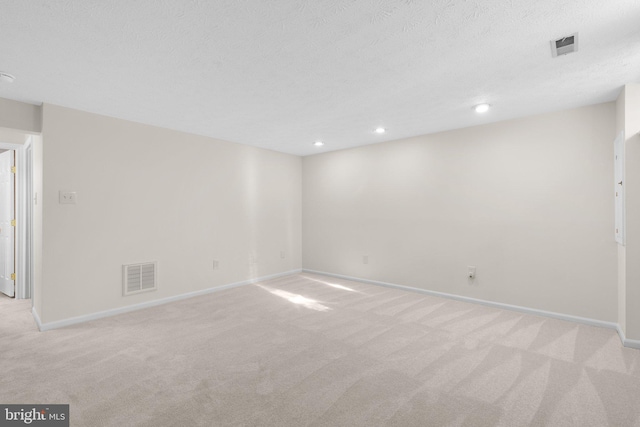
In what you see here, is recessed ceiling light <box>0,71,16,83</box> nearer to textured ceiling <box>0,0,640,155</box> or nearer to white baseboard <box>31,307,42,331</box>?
textured ceiling <box>0,0,640,155</box>

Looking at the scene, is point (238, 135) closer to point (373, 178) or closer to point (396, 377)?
point (373, 178)

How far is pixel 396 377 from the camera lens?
2.22 m

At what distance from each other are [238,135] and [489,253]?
3.79m

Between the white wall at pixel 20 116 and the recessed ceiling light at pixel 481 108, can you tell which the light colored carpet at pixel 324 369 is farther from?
the recessed ceiling light at pixel 481 108

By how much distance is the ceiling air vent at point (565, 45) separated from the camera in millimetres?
1978

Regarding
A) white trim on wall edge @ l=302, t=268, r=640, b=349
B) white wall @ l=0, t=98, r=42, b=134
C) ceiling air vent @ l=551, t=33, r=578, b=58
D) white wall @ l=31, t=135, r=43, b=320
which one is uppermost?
ceiling air vent @ l=551, t=33, r=578, b=58

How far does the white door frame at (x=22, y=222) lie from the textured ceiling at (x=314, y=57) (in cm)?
191

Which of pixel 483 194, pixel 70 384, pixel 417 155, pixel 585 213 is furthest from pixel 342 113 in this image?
pixel 70 384

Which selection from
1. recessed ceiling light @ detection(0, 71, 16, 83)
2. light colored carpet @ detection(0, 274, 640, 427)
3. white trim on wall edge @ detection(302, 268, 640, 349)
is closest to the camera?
light colored carpet @ detection(0, 274, 640, 427)

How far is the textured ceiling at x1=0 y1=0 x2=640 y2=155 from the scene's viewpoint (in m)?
1.71

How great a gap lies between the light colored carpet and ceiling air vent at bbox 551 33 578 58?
231cm

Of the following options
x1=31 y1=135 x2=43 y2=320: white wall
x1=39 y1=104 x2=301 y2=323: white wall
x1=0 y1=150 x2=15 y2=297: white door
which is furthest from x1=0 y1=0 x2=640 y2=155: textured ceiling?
x1=0 y1=150 x2=15 y2=297: white door

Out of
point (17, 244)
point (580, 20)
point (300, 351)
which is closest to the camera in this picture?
point (580, 20)
